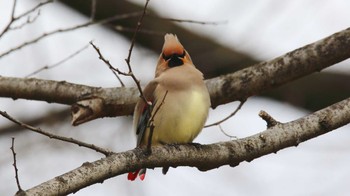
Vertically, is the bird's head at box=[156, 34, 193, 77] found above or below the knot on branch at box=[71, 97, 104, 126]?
above

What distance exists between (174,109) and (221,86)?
94cm

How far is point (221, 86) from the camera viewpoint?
17.0 feet

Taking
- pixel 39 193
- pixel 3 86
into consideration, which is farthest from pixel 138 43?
pixel 39 193

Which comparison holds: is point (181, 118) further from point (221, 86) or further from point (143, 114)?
point (221, 86)

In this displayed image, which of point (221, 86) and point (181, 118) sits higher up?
point (181, 118)

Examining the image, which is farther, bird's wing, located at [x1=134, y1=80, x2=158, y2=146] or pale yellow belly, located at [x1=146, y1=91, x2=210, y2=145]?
bird's wing, located at [x1=134, y1=80, x2=158, y2=146]

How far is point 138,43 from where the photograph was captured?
6562mm

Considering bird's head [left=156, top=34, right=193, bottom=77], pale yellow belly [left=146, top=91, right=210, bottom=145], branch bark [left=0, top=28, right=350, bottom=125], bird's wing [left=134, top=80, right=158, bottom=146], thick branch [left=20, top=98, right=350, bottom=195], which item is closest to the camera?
thick branch [left=20, top=98, right=350, bottom=195]

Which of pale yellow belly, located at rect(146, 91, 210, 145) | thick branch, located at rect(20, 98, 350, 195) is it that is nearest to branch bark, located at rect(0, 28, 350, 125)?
pale yellow belly, located at rect(146, 91, 210, 145)

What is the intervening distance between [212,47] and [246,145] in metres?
2.73

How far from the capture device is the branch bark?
16.2ft

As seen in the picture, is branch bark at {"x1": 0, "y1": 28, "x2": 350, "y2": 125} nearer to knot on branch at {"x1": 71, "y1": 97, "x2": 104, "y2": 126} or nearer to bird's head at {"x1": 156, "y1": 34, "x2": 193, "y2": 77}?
knot on branch at {"x1": 71, "y1": 97, "x2": 104, "y2": 126}

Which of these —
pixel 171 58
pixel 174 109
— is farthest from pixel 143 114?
pixel 171 58

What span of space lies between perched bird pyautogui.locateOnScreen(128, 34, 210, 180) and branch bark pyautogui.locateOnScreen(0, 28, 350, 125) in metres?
0.49
